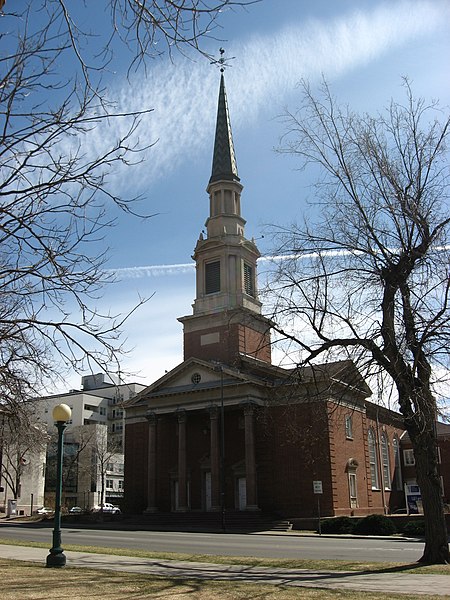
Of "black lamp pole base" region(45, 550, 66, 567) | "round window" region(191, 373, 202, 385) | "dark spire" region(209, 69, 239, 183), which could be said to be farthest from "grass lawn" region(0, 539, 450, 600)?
"dark spire" region(209, 69, 239, 183)

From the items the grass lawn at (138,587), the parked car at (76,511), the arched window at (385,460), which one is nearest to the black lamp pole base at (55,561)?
the grass lawn at (138,587)

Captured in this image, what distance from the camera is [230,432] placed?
4653 cm

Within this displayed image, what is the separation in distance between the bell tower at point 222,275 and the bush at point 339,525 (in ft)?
48.0

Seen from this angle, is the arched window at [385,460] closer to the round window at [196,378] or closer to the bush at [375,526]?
the round window at [196,378]

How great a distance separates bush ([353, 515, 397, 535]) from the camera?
3275cm

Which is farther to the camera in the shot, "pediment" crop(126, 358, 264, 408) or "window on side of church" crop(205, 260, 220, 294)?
"window on side of church" crop(205, 260, 220, 294)

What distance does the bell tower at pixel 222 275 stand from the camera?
163 ft

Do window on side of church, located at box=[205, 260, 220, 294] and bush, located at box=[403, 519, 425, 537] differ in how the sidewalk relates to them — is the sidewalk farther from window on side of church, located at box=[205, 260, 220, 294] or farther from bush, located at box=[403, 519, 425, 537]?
window on side of church, located at box=[205, 260, 220, 294]

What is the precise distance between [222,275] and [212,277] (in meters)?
1.30

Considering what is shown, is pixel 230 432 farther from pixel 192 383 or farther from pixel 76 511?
pixel 76 511

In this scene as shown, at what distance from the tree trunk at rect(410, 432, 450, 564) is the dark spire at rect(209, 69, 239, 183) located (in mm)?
40592

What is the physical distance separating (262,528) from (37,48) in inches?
1369

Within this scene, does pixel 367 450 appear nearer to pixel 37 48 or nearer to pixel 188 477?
pixel 188 477

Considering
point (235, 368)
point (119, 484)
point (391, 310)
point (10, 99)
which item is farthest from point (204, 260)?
point (119, 484)
